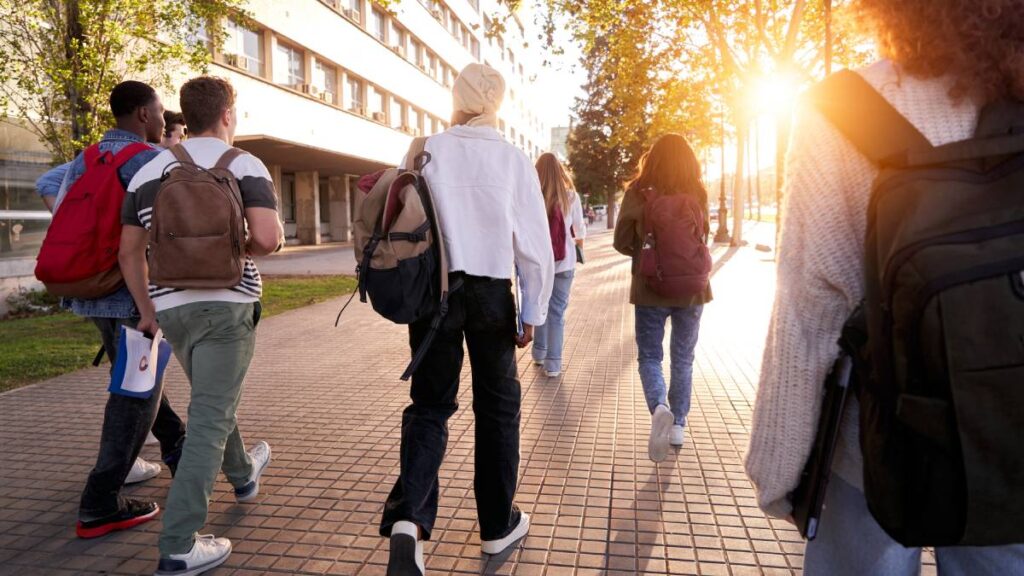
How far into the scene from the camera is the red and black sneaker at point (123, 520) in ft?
11.2

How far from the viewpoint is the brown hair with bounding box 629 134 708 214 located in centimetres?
432

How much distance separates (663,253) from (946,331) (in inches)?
128

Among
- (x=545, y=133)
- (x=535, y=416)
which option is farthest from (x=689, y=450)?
(x=545, y=133)

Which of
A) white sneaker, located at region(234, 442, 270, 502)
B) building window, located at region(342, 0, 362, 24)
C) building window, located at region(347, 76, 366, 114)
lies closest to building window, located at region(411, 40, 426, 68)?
building window, located at region(342, 0, 362, 24)

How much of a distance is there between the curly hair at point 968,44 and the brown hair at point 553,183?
16.4ft

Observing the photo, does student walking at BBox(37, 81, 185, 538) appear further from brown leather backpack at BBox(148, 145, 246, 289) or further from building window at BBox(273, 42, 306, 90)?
building window at BBox(273, 42, 306, 90)

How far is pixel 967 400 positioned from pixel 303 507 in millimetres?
3277

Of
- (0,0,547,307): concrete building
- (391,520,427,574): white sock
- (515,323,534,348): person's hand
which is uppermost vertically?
(0,0,547,307): concrete building

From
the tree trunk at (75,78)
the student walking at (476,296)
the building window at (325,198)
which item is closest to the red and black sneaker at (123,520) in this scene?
the student walking at (476,296)

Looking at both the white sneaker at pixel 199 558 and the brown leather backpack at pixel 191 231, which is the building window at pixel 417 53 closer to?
the brown leather backpack at pixel 191 231

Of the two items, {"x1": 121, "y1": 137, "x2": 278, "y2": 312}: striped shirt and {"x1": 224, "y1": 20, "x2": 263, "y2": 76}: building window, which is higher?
{"x1": 224, "y1": 20, "x2": 263, "y2": 76}: building window

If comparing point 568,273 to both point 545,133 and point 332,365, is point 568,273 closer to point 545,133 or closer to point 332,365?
point 332,365

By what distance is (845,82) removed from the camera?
134cm

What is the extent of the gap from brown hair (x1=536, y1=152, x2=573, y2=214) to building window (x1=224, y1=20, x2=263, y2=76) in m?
17.1
